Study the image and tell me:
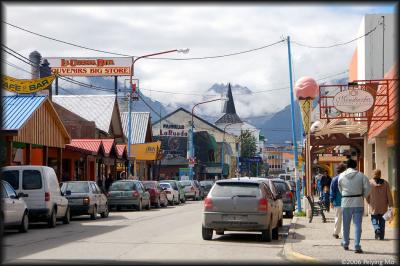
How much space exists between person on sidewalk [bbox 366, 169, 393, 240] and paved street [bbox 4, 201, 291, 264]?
7.91ft

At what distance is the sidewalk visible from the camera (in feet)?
42.4

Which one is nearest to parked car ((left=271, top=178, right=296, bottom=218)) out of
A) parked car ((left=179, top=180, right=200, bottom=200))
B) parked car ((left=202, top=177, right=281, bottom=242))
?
parked car ((left=202, top=177, right=281, bottom=242))

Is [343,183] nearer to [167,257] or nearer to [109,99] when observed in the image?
[167,257]

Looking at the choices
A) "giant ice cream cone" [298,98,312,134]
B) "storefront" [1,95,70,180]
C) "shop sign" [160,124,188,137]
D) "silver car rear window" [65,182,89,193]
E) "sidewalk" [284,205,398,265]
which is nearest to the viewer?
"sidewalk" [284,205,398,265]

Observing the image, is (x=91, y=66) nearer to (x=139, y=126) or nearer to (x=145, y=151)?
(x=139, y=126)

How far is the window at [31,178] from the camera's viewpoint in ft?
69.7

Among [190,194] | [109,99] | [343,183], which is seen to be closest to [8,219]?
[343,183]

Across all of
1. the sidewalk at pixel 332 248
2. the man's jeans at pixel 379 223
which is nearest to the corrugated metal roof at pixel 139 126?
the sidewalk at pixel 332 248

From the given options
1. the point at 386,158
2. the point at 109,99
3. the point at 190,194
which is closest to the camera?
the point at 386,158

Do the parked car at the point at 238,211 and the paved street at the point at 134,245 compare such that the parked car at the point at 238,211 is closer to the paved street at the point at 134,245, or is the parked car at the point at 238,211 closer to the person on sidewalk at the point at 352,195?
the paved street at the point at 134,245

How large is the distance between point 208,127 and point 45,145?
7805 centimetres

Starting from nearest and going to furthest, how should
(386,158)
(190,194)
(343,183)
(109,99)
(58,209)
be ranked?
1. (343,183)
2. (58,209)
3. (386,158)
4. (190,194)
5. (109,99)

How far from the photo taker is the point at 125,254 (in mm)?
13797

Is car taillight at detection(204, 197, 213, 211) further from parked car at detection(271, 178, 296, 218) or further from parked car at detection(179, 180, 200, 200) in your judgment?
parked car at detection(179, 180, 200, 200)
